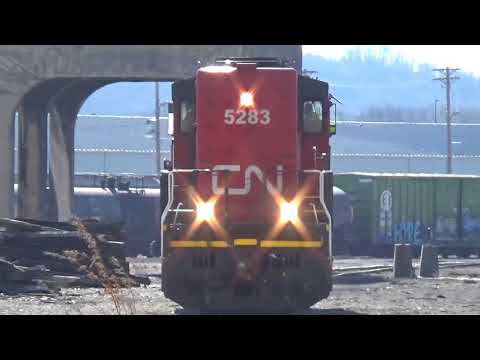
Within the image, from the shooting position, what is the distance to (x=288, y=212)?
1496cm

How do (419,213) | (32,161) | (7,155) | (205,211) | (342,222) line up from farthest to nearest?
1. (419,213)
2. (342,222)
3. (32,161)
4. (7,155)
5. (205,211)

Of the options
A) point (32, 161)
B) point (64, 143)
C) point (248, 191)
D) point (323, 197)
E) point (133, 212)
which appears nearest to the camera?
point (323, 197)

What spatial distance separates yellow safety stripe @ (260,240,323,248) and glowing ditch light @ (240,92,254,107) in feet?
6.56

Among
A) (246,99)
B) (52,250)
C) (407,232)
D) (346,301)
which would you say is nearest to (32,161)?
(52,250)

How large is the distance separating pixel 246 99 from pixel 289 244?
218 centimetres

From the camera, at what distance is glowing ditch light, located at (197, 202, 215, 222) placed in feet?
48.6

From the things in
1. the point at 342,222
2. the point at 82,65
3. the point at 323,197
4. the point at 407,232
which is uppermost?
the point at 82,65

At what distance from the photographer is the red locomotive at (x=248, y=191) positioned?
14648 mm

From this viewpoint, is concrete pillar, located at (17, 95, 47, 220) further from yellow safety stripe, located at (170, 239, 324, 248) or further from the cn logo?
yellow safety stripe, located at (170, 239, 324, 248)

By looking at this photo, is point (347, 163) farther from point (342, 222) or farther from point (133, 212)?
point (133, 212)

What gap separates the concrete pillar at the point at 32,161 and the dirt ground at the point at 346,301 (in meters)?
5.79

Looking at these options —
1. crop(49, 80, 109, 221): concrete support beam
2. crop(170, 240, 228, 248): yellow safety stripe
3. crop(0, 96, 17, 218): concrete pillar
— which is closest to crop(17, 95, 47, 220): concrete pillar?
crop(49, 80, 109, 221): concrete support beam
